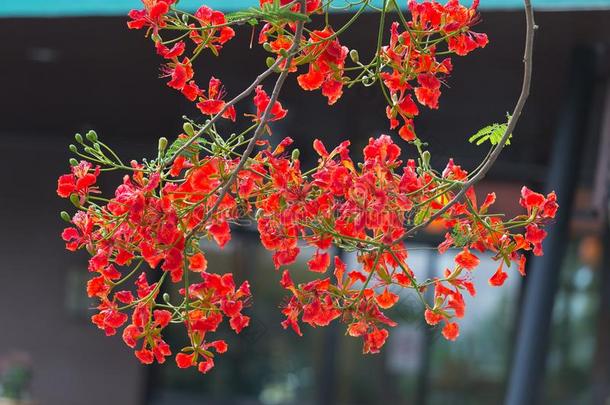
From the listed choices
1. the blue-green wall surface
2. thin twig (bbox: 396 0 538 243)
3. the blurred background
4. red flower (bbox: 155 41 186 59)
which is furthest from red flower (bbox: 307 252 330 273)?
the blurred background

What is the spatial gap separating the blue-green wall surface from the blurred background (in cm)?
1

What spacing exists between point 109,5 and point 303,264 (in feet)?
11.0

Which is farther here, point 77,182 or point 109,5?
point 109,5

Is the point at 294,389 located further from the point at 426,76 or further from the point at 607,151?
the point at 426,76

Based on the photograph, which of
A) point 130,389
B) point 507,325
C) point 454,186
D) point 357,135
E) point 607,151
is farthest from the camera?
point 130,389

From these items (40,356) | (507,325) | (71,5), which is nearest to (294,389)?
(507,325)

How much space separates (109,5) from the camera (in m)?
5.07

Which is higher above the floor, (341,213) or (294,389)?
(341,213)

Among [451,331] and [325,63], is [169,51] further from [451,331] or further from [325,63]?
[451,331]

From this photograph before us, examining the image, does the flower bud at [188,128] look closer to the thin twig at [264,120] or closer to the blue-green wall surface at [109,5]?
the thin twig at [264,120]

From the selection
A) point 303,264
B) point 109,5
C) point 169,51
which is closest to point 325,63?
point 169,51

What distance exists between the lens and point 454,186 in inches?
71.6

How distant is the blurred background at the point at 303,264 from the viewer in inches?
211

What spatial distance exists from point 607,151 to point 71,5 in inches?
107
